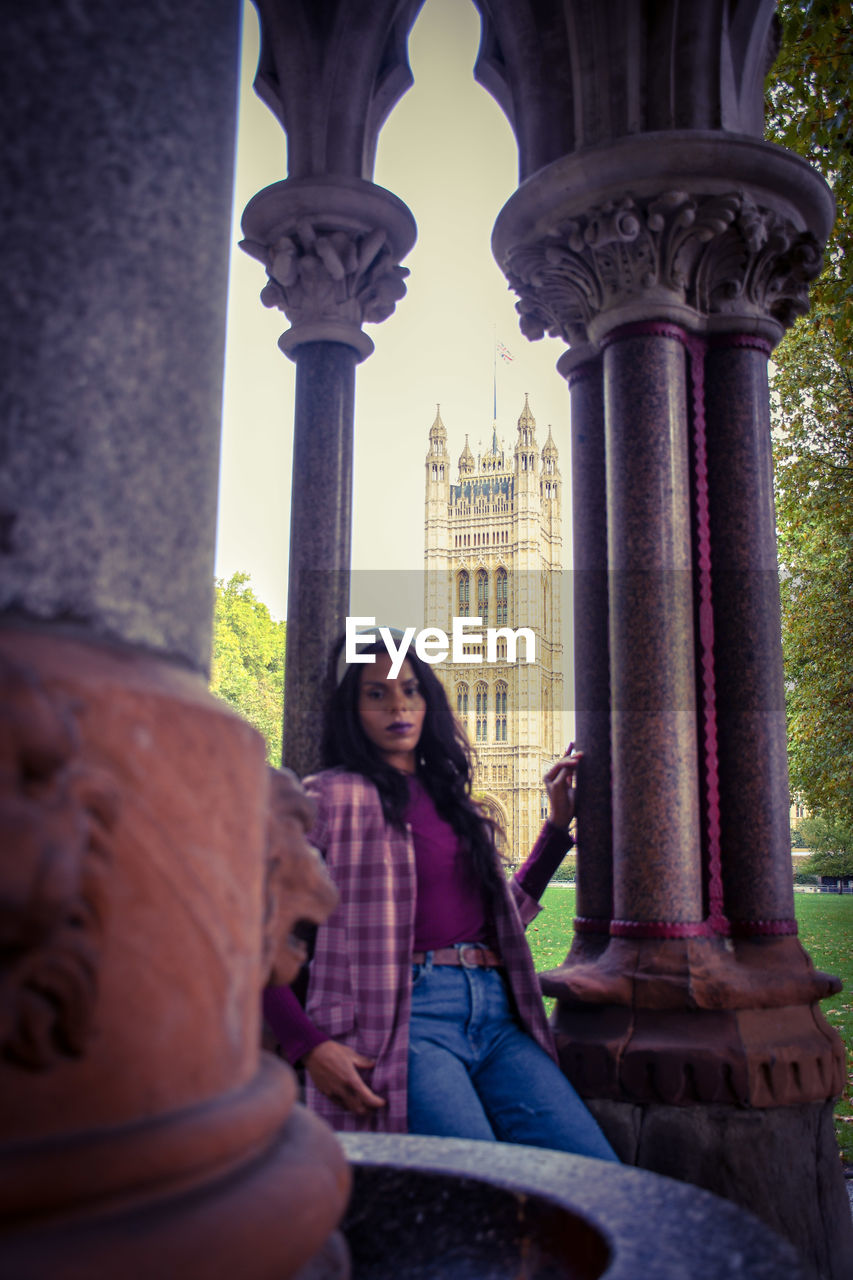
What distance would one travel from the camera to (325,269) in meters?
3.54

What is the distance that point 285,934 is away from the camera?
39.2 inches

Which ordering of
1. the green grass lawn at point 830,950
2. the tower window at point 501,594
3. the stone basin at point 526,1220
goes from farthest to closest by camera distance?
the tower window at point 501,594
the green grass lawn at point 830,950
the stone basin at point 526,1220

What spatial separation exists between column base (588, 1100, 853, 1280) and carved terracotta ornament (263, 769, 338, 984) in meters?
1.77

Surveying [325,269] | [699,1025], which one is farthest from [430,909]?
[325,269]

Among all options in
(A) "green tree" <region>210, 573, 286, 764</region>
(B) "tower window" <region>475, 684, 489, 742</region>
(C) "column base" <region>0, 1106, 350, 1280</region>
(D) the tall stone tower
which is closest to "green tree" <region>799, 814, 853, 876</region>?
(A) "green tree" <region>210, 573, 286, 764</region>

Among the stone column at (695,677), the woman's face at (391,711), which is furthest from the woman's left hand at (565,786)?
the woman's face at (391,711)

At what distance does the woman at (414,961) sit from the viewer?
6.45 ft

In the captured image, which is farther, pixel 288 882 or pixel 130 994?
pixel 288 882

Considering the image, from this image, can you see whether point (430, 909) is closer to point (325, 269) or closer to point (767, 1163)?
point (767, 1163)

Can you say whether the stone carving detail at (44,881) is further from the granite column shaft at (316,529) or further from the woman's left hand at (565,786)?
the granite column shaft at (316,529)

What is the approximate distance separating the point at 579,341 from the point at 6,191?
2.60 metres

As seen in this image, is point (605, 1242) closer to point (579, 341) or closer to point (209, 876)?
point (209, 876)

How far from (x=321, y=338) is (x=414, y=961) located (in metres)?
2.22

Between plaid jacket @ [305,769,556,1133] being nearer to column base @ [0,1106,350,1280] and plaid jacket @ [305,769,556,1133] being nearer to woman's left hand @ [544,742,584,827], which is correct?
woman's left hand @ [544,742,584,827]
